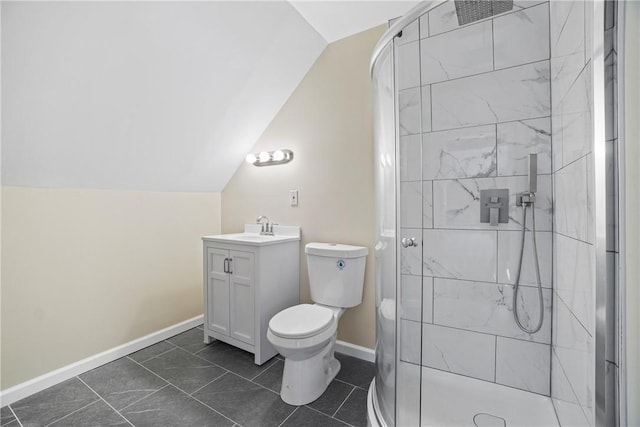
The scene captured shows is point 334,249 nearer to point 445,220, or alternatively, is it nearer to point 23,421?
point 445,220

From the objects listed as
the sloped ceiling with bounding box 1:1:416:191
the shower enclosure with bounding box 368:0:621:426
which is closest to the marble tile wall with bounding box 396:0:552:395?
Answer: the shower enclosure with bounding box 368:0:621:426

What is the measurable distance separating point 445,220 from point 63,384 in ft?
8.15

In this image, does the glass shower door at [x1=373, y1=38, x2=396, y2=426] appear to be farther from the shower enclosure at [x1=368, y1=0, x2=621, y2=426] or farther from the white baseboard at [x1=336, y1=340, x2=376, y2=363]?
the white baseboard at [x1=336, y1=340, x2=376, y2=363]

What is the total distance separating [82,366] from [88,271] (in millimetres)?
609

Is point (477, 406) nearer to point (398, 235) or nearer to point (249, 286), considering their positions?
point (398, 235)

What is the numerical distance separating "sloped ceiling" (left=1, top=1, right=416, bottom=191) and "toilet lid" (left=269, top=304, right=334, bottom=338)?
146cm

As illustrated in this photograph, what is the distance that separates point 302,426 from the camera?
1.47 metres

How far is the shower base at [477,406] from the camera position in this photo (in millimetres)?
1349

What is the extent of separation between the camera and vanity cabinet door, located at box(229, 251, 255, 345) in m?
2.07

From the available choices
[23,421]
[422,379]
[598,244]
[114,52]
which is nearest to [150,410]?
[23,421]

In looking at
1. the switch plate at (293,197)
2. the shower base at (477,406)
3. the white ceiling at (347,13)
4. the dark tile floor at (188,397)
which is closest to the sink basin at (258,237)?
the switch plate at (293,197)

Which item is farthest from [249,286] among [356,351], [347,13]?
[347,13]

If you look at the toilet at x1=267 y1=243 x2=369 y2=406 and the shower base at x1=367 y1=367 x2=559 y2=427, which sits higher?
the toilet at x1=267 y1=243 x2=369 y2=406

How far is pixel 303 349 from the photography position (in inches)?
62.2
